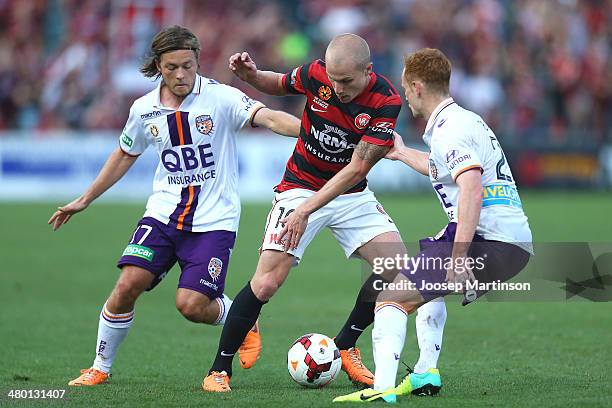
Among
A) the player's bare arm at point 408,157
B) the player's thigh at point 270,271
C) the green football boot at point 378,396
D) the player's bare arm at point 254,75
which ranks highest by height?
the player's bare arm at point 254,75

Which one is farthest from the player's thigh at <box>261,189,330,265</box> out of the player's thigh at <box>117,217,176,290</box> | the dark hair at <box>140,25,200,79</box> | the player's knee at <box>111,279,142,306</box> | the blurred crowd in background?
the blurred crowd in background

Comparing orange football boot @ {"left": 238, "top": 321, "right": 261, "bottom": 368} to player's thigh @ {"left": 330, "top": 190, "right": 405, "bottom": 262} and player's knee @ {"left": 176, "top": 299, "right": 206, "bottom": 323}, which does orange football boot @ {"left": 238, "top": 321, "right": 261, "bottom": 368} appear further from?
player's thigh @ {"left": 330, "top": 190, "right": 405, "bottom": 262}

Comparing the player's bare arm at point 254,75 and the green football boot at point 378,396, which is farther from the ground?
the player's bare arm at point 254,75

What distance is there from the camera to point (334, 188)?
22.9 feet

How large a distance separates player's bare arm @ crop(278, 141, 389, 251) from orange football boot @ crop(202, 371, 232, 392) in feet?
3.39

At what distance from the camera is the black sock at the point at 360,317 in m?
7.69

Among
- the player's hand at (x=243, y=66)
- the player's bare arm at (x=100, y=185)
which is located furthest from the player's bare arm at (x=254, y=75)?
the player's bare arm at (x=100, y=185)

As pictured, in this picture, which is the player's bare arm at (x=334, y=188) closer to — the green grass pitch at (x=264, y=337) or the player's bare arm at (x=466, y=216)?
the player's bare arm at (x=466, y=216)

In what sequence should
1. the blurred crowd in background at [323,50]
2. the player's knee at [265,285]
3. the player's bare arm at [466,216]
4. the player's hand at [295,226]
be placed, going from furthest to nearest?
1. the blurred crowd in background at [323,50]
2. the player's knee at [265,285]
3. the player's hand at [295,226]
4. the player's bare arm at [466,216]

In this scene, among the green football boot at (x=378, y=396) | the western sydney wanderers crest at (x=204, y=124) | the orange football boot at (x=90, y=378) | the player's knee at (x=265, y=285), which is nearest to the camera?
the green football boot at (x=378, y=396)

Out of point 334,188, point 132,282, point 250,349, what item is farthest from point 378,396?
point 132,282

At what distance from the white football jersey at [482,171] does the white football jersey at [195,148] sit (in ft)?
5.16

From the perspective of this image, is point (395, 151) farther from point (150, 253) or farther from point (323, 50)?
point (323, 50)

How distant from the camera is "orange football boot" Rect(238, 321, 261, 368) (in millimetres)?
7832
